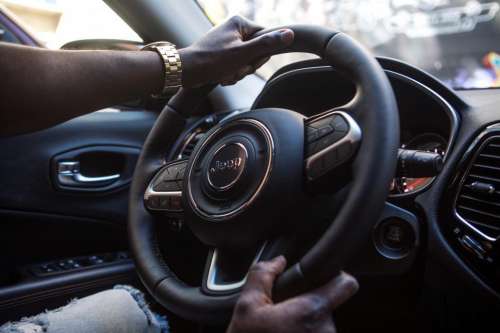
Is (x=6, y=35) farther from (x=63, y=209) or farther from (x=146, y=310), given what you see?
(x=146, y=310)

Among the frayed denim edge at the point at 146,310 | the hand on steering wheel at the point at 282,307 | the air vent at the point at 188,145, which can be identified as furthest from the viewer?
the air vent at the point at 188,145

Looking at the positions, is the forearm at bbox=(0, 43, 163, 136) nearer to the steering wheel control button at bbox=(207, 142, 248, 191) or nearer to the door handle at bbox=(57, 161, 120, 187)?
the steering wheel control button at bbox=(207, 142, 248, 191)

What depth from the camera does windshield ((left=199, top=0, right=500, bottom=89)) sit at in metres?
5.24

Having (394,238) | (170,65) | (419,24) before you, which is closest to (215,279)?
(394,238)

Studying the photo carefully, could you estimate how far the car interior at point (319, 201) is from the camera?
81cm

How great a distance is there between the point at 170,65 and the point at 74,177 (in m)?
0.73

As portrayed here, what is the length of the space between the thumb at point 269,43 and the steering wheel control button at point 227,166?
0.76ft

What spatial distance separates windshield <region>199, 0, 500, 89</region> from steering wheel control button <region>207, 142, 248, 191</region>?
405cm

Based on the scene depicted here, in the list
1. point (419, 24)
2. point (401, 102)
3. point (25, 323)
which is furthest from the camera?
point (419, 24)

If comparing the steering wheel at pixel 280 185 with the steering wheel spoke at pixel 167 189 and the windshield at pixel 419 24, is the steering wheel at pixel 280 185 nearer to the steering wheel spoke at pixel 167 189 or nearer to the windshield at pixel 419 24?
the steering wheel spoke at pixel 167 189

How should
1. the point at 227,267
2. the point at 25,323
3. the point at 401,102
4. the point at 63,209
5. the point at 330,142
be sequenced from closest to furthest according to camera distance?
the point at 330,142
the point at 227,267
the point at 25,323
the point at 401,102
the point at 63,209

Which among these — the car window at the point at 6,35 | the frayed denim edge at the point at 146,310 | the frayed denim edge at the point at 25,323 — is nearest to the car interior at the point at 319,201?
the frayed denim edge at the point at 146,310

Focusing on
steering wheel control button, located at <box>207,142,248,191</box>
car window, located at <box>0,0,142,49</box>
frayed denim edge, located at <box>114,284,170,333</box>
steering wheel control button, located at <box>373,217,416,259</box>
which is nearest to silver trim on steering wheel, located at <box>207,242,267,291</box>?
steering wheel control button, located at <box>207,142,248,191</box>

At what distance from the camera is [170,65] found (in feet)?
3.63
